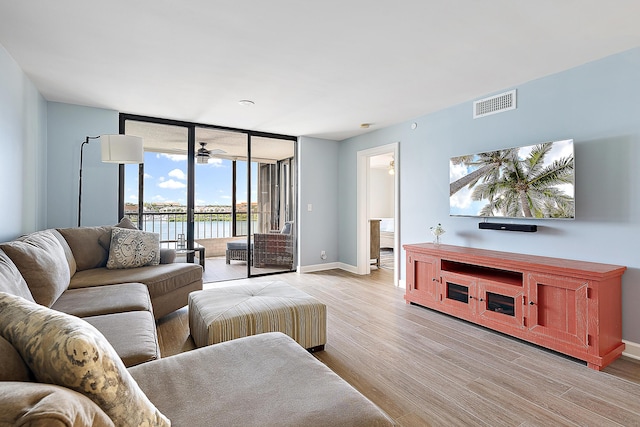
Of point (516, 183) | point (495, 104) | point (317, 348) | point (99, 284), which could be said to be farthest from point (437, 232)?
point (99, 284)

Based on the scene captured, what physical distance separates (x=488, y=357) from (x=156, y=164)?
4.68 metres

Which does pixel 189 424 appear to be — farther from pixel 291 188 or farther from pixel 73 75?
pixel 291 188

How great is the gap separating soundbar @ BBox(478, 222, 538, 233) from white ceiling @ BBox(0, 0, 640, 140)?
1.39 m

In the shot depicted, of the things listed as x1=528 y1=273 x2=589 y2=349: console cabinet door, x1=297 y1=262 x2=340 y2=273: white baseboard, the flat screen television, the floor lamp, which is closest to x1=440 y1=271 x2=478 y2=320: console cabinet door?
x1=528 y1=273 x2=589 y2=349: console cabinet door

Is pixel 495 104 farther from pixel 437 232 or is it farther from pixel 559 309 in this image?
pixel 559 309

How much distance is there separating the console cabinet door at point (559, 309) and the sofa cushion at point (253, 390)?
2.10 metres

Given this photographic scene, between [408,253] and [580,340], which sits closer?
[580,340]

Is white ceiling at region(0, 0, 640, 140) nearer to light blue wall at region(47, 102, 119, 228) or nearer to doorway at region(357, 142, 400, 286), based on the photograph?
light blue wall at region(47, 102, 119, 228)

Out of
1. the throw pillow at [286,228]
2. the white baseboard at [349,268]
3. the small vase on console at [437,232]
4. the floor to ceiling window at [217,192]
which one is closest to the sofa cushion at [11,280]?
the floor to ceiling window at [217,192]

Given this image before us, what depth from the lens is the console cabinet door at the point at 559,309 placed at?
2.35 meters

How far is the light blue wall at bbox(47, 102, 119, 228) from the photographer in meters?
3.78

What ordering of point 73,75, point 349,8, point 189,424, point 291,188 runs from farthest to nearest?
1. point 291,188
2. point 73,75
3. point 349,8
4. point 189,424

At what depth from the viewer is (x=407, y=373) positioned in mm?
2217

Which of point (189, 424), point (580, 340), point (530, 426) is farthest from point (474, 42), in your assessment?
point (189, 424)
